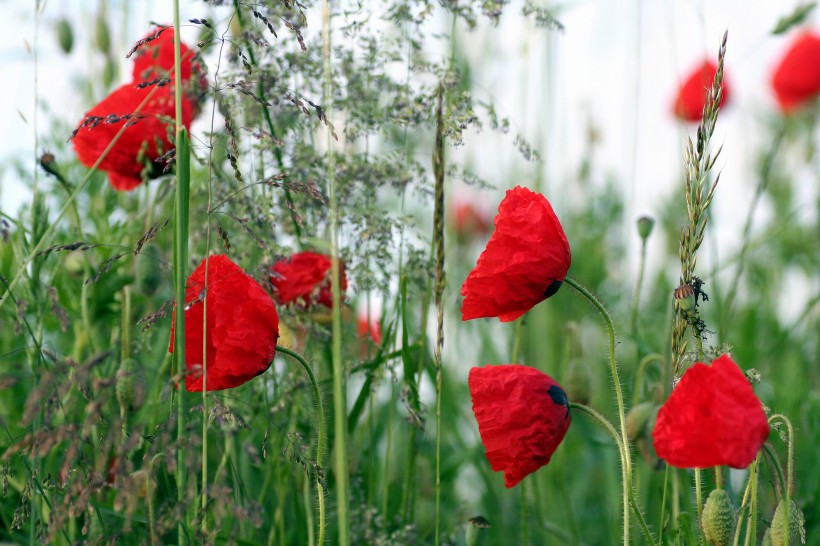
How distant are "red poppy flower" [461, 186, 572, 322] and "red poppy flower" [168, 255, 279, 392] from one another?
222 mm

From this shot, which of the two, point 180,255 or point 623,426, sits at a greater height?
point 180,255

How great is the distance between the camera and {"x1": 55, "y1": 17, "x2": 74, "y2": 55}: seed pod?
2141 mm

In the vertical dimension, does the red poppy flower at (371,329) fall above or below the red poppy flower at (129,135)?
below

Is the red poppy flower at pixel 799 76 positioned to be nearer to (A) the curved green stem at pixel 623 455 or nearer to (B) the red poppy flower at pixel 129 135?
(B) the red poppy flower at pixel 129 135

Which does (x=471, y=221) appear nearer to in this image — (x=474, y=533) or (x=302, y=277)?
(x=302, y=277)

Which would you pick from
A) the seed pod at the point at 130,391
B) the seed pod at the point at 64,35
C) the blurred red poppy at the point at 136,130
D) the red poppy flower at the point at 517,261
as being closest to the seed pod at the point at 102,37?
the seed pod at the point at 64,35

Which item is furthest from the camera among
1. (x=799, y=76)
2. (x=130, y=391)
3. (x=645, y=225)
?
(x=799, y=76)

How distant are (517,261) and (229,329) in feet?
1.02

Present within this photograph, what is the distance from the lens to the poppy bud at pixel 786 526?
3.30 feet

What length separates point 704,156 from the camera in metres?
1.01

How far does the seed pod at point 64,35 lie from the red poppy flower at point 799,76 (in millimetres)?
2551

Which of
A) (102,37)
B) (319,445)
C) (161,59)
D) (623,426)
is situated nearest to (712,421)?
(623,426)

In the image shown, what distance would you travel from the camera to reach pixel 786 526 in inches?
39.6

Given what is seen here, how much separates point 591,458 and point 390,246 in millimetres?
997
